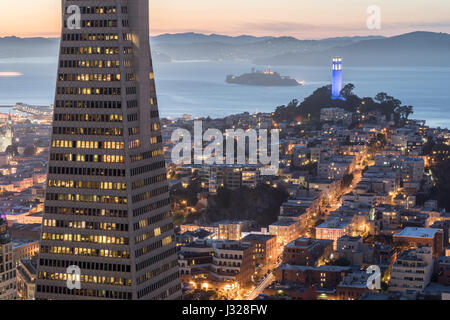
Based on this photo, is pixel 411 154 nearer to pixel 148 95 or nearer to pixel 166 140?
pixel 166 140

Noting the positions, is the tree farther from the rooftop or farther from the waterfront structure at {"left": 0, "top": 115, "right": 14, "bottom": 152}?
the waterfront structure at {"left": 0, "top": 115, "right": 14, "bottom": 152}

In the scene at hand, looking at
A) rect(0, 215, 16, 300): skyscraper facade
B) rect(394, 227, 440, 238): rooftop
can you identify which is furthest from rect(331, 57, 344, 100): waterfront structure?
rect(0, 215, 16, 300): skyscraper facade

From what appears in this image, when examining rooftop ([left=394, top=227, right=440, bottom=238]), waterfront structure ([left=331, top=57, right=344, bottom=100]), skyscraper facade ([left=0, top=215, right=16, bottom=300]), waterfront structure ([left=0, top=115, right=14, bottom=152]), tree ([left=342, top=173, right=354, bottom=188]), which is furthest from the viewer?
waterfront structure ([left=331, top=57, right=344, bottom=100])

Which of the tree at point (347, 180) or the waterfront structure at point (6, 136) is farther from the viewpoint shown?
the waterfront structure at point (6, 136)

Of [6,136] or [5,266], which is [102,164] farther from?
[6,136]

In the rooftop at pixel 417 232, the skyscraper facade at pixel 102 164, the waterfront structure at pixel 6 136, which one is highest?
the skyscraper facade at pixel 102 164

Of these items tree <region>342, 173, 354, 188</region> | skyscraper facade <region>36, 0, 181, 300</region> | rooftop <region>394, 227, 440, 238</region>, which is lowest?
rooftop <region>394, 227, 440, 238</region>

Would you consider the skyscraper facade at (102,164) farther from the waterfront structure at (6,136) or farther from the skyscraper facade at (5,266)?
the waterfront structure at (6,136)

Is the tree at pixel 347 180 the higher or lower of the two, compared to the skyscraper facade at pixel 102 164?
lower

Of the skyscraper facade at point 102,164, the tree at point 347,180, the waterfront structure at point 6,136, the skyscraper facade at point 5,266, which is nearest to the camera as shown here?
the skyscraper facade at point 102,164

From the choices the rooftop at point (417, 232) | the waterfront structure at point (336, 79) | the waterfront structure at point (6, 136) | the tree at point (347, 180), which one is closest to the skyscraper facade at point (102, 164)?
the rooftop at point (417, 232)
